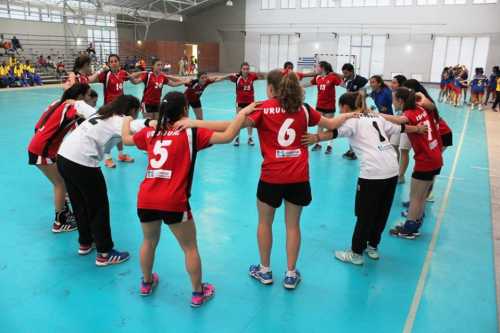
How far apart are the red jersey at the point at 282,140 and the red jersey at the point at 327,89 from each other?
554cm

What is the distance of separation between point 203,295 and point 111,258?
1.18m

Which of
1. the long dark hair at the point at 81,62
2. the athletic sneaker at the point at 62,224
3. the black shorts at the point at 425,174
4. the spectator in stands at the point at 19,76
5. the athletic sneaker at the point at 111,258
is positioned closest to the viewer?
the athletic sneaker at the point at 111,258

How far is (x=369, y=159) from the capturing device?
3727 millimetres

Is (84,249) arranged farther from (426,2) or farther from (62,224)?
(426,2)

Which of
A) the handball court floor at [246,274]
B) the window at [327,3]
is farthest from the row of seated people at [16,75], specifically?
the window at [327,3]

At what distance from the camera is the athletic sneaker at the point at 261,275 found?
3.68 m

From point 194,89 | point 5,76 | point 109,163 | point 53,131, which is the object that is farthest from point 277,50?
point 53,131

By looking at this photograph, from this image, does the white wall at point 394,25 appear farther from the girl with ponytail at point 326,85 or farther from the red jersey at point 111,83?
the red jersey at point 111,83

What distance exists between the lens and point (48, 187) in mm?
6230

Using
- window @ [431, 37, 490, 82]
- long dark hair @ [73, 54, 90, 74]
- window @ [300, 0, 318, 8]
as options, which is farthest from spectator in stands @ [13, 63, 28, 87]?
window @ [431, 37, 490, 82]

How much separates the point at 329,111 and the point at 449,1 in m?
26.0

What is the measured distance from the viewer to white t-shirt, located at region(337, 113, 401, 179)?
12.2 feet

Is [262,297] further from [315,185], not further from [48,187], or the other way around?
[48,187]

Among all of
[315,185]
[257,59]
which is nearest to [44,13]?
[257,59]
